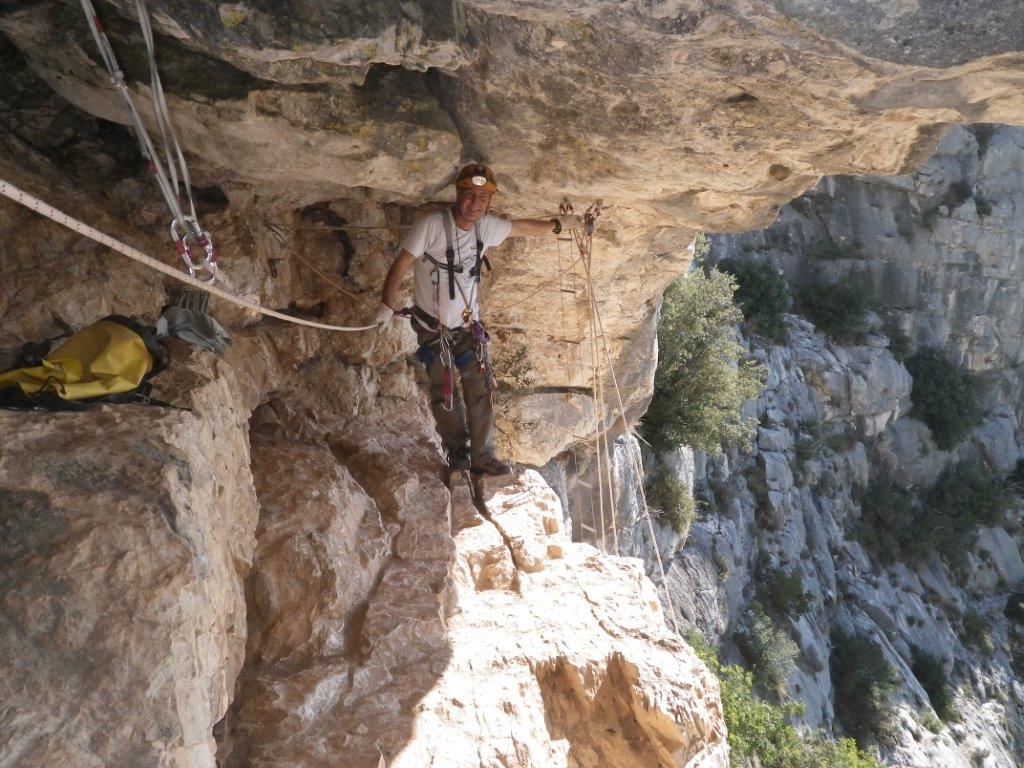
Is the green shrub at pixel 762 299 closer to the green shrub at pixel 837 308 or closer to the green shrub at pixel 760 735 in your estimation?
the green shrub at pixel 837 308

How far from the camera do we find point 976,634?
23.3m

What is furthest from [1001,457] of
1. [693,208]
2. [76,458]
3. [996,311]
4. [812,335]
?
[76,458]

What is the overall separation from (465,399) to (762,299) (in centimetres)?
2131

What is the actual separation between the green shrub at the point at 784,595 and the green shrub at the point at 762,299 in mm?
8060

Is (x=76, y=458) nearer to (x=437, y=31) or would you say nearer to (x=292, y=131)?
(x=292, y=131)

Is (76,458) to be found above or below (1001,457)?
below

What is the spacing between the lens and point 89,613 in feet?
6.50

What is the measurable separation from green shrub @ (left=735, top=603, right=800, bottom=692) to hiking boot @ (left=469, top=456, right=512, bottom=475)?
16004 mm

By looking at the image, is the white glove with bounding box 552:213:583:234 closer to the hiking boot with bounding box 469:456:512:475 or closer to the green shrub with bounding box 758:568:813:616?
the hiking boot with bounding box 469:456:512:475

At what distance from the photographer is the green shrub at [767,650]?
18.1 m

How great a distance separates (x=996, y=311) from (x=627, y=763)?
3003 cm

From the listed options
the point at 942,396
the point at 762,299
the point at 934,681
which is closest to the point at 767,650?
the point at 934,681

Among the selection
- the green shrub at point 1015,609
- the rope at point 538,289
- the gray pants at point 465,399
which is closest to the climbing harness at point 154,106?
the gray pants at point 465,399

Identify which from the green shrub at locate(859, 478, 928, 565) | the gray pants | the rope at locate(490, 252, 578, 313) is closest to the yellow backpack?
the gray pants
